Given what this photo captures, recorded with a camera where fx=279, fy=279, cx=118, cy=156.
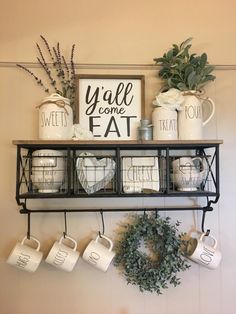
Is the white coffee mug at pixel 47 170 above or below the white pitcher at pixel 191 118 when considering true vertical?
below

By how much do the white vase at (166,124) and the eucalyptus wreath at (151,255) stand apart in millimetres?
341

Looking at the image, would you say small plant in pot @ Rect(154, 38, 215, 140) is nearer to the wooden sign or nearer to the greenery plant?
the greenery plant

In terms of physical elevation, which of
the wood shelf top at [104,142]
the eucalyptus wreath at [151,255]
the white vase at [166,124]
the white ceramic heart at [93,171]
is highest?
the white vase at [166,124]

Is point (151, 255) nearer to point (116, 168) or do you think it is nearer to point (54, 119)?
point (116, 168)

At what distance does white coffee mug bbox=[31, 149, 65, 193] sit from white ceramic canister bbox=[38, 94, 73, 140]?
2.6 inches

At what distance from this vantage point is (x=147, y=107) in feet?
4.00

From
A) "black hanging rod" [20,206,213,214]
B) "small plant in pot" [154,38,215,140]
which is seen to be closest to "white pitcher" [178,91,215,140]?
"small plant in pot" [154,38,215,140]

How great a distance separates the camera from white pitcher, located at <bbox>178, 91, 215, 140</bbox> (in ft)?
3.62

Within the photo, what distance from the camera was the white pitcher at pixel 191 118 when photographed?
43.4 inches

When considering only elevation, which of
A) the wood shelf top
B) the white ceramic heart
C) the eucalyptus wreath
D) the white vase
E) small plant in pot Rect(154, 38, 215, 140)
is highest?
small plant in pot Rect(154, 38, 215, 140)

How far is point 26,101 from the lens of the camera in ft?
3.94

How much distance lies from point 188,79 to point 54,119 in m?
0.56

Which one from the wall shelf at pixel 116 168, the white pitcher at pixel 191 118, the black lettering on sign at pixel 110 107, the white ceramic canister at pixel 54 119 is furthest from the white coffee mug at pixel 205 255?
the white ceramic canister at pixel 54 119

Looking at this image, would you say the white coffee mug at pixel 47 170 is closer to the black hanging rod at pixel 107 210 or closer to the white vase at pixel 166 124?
the black hanging rod at pixel 107 210
